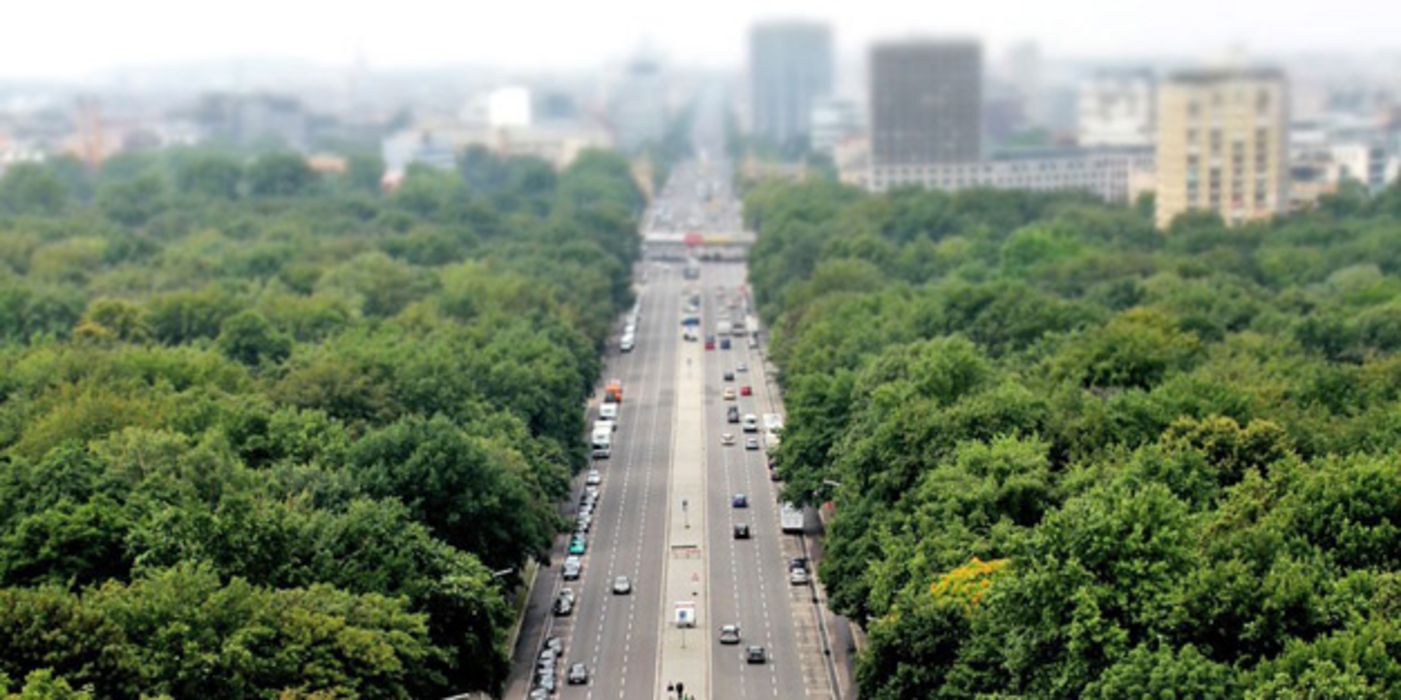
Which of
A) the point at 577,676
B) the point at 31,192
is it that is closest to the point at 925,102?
the point at 31,192

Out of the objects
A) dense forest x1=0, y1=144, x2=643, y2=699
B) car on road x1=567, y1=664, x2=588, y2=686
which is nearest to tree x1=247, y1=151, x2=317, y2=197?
dense forest x1=0, y1=144, x2=643, y2=699

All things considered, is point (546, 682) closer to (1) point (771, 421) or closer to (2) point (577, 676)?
(2) point (577, 676)

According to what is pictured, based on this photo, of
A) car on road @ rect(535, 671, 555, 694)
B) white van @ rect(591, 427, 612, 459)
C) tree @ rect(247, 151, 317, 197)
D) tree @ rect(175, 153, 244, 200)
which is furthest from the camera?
tree @ rect(247, 151, 317, 197)

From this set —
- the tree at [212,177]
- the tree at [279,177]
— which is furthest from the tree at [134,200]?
the tree at [279,177]

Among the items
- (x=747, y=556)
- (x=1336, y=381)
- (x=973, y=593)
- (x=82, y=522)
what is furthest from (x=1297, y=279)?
(x=82, y=522)

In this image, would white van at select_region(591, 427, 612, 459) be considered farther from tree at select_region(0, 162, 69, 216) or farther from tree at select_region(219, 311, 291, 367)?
tree at select_region(0, 162, 69, 216)

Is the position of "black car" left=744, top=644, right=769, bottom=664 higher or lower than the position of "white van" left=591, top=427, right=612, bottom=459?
higher

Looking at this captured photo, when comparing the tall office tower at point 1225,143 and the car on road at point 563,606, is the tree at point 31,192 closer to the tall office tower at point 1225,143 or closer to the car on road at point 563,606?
the tall office tower at point 1225,143
